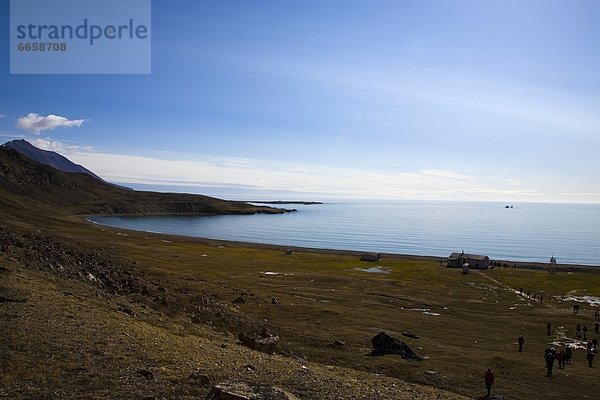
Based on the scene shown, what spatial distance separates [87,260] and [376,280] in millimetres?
42617

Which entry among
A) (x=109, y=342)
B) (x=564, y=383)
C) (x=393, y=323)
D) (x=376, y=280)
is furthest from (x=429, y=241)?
(x=109, y=342)

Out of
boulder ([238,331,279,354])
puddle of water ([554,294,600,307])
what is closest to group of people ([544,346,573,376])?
boulder ([238,331,279,354])

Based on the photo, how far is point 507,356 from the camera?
3259cm

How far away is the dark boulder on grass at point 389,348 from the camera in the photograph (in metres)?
29.6

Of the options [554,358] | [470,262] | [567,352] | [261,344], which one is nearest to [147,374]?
[261,344]

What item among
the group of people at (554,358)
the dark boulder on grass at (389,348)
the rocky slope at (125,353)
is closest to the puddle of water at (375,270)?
the group of people at (554,358)

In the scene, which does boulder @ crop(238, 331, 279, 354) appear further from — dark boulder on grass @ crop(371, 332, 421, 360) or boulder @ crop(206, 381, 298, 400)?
boulder @ crop(206, 381, 298, 400)

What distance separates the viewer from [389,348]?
29875 mm

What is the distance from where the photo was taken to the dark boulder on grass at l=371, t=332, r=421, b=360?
29562 millimetres

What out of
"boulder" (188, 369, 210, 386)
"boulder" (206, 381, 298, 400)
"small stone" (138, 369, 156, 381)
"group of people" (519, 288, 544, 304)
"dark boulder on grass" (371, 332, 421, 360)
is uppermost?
"boulder" (206, 381, 298, 400)

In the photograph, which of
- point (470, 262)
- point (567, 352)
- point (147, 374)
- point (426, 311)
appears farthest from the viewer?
point (470, 262)

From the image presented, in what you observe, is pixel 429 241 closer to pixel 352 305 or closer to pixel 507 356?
pixel 352 305

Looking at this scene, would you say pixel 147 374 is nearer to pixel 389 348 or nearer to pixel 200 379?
pixel 200 379

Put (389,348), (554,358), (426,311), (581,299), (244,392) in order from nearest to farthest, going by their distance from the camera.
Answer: (244,392) < (554,358) < (389,348) < (426,311) < (581,299)
